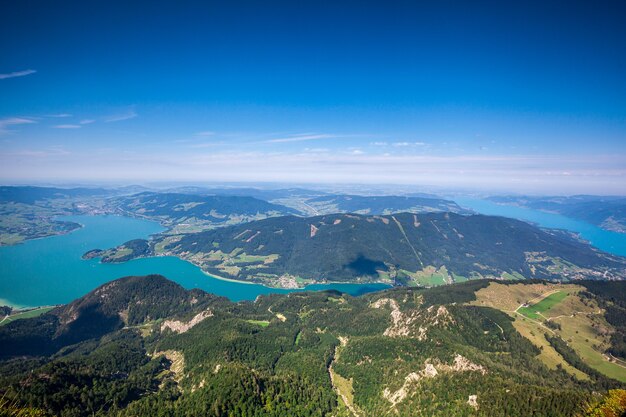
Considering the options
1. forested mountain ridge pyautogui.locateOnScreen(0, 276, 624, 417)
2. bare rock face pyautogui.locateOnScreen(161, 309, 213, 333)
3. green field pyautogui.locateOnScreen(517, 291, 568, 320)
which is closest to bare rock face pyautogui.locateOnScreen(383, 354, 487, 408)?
forested mountain ridge pyautogui.locateOnScreen(0, 276, 624, 417)

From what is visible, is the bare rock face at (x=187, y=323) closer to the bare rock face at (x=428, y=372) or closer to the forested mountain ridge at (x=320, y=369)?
the forested mountain ridge at (x=320, y=369)

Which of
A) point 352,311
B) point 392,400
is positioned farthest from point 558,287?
point 392,400

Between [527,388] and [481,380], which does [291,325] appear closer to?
[481,380]

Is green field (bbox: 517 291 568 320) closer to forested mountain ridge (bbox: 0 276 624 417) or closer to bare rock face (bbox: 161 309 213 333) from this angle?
forested mountain ridge (bbox: 0 276 624 417)

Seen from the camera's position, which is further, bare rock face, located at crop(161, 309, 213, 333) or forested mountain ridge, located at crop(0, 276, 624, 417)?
bare rock face, located at crop(161, 309, 213, 333)

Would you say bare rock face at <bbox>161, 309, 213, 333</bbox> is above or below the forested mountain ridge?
below

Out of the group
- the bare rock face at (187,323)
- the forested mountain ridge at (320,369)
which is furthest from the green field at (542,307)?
the bare rock face at (187,323)

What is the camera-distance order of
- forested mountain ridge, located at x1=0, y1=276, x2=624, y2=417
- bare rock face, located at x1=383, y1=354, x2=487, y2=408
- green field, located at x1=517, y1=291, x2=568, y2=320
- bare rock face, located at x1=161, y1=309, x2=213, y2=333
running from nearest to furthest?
forested mountain ridge, located at x1=0, y1=276, x2=624, y2=417 → bare rock face, located at x1=383, y1=354, x2=487, y2=408 → green field, located at x1=517, y1=291, x2=568, y2=320 → bare rock face, located at x1=161, y1=309, x2=213, y2=333
